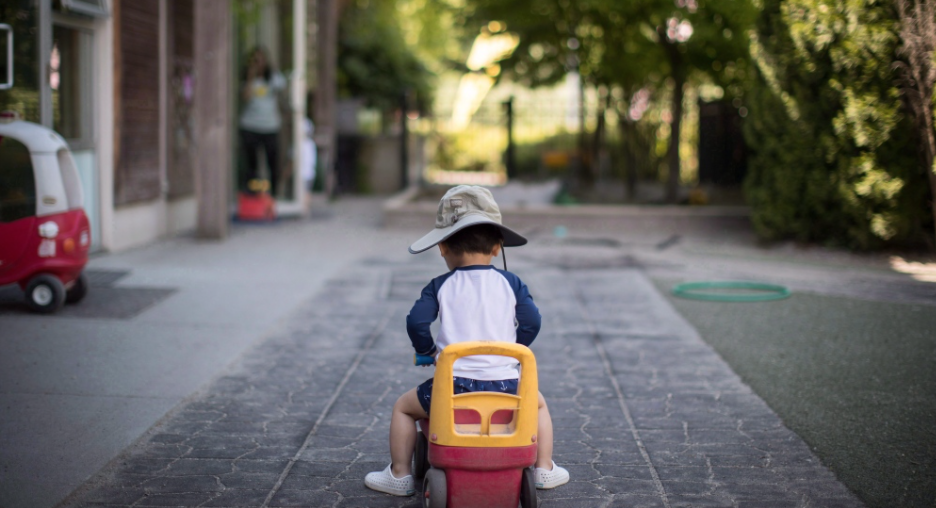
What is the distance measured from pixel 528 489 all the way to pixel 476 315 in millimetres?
689

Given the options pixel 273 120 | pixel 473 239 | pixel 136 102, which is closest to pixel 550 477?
pixel 473 239

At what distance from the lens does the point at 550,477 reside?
4.30 m

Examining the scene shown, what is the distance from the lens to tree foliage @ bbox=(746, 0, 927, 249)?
9719mm

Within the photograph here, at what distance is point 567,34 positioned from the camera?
48.8 ft

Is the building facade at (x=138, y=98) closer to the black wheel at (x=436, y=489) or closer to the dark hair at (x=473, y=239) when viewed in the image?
the dark hair at (x=473, y=239)

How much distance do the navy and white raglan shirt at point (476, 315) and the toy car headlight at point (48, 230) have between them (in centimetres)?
417

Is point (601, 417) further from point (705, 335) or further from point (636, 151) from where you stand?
point (636, 151)

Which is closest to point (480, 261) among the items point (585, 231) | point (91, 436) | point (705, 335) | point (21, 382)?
point (91, 436)

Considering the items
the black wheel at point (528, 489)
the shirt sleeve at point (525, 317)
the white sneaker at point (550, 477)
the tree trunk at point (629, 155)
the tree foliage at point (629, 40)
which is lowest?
the white sneaker at point (550, 477)

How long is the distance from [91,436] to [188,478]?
2.56 feet

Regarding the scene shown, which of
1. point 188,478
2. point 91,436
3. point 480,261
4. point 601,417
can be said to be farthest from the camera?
point 601,417

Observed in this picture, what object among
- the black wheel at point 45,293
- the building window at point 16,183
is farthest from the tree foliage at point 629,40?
the black wheel at point 45,293

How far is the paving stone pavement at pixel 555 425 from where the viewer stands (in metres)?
4.24

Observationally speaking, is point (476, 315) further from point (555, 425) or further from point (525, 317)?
point (555, 425)
